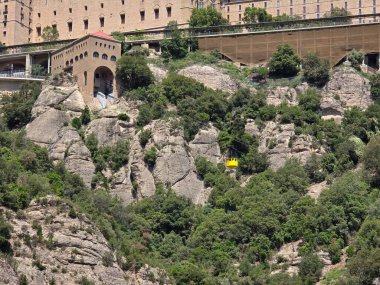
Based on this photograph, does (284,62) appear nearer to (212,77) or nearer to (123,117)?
(212,77)

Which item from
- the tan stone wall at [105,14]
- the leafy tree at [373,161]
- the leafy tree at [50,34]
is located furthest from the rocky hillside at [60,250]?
the leafy tree at [50,34]

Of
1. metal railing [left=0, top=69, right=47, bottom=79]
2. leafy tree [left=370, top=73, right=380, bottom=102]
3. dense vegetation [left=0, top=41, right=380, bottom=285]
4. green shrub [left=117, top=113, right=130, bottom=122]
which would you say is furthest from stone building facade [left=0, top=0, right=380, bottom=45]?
green shrub [left=117, top=113, right=130, bottom=122]

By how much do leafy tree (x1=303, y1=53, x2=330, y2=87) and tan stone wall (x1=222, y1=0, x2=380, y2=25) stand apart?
1268cm

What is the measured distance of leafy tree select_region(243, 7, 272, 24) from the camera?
101 meters

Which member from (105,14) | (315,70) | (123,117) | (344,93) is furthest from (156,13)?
(344,93)

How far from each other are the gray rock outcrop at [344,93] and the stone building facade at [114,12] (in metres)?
13.8

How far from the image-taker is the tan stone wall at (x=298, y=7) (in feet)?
340

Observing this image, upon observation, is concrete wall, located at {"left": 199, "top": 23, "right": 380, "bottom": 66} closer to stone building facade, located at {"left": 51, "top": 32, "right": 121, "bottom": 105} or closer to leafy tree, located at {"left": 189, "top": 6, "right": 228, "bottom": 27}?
leafy tree, located at {"left": 189, "top": 6, "right": 228, "bottom": 27}

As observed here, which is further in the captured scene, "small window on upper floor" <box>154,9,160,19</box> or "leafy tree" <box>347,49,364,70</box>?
"small window on upper floor" <box>154,9,160,19</box>

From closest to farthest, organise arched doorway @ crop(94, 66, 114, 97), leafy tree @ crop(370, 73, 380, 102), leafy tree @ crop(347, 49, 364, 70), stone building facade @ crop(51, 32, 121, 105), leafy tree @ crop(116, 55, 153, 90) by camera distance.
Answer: leafy tree @ crop(370, 73, 380, 102) < leafy tree @ crop(347, 49, 364, 70) < leafy tree @ crop(116, 55, 153, 90) < stone building facade @ crop(51, 32, 121, 105) < arched doorway @ crop(94, 66, 114, 97)

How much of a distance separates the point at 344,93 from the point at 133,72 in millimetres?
15713

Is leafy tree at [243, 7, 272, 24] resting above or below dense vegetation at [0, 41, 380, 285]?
above

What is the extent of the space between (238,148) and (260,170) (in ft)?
10.0

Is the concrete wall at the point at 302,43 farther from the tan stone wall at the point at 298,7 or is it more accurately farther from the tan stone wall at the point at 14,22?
the tan stone wall at the point at 14,22
